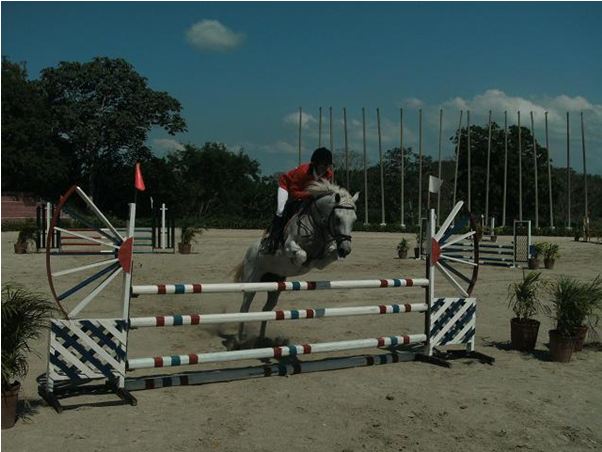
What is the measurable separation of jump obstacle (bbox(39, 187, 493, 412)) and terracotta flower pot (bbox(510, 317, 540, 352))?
A: 0.61 metres

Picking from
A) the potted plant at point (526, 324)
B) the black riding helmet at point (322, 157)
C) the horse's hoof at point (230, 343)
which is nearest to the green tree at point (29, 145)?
the horse's hoof at point (230, 343)

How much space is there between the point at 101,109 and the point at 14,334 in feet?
162

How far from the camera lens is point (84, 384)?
4992 mm

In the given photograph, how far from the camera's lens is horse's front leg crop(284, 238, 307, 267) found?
229 inches

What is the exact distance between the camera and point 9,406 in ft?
12.8

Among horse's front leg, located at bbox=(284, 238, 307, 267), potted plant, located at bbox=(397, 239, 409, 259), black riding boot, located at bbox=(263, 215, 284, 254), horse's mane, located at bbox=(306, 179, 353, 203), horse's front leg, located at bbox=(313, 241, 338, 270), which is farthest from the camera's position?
potted plant, located at bbox=(397, 239, 409, 259)

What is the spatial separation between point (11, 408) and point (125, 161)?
50072mm

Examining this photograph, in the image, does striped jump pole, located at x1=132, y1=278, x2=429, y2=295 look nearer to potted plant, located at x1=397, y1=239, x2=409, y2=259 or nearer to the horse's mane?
the horse's mane

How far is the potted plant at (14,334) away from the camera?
389 centimetres

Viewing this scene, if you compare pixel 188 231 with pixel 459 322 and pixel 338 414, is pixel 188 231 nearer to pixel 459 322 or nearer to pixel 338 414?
pixel 459 322

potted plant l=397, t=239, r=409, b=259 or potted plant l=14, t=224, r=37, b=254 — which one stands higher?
potted plant l=14, t=224, r=37, b=254

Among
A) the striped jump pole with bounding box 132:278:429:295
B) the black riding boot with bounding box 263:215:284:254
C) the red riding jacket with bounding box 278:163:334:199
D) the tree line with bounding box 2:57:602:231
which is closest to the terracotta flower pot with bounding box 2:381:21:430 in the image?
the striped jump pole with bounding box 132:278:429:295

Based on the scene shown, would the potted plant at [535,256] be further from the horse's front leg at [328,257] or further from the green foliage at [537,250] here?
the horse's front leg at [328,257]

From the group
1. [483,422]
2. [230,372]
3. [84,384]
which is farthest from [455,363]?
[84,384]
